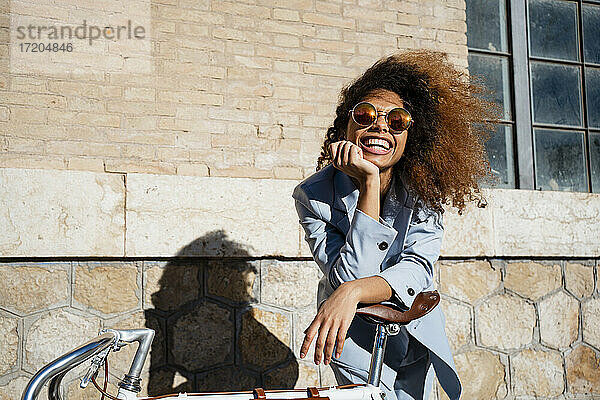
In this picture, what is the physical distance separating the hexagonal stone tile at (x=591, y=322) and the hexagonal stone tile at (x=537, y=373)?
29cm

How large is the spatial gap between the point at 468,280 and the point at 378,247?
212 centimetres

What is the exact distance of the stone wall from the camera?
3.46 metres

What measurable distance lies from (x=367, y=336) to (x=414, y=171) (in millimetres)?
668

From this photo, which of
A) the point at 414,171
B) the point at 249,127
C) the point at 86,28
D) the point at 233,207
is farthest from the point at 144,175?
the point at 414,171

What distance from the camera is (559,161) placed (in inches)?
205

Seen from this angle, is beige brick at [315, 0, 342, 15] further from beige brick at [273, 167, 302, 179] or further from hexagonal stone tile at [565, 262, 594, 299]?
hexagonal stone tile at [565, 262, 594, 299]

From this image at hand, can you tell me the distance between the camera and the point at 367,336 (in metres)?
2.55

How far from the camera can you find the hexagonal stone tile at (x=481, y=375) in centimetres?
415

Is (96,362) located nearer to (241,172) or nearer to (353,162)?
(353,162)

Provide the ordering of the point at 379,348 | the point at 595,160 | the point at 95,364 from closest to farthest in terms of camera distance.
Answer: the point at 95,364 → the point at 379,348 → the point at 595,160

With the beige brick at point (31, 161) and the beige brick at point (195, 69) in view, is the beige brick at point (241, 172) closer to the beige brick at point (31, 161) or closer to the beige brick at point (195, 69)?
the beige brick at point (195, 69)

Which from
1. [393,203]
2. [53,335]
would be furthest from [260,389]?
[53,335]

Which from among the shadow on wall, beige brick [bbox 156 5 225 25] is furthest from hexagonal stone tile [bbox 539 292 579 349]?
beige brick [bbox 156 5 225 25]

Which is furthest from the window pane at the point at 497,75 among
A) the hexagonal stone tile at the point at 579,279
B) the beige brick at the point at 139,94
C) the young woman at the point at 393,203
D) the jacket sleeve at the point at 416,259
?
the jacket sleeve at the point at 416,259
